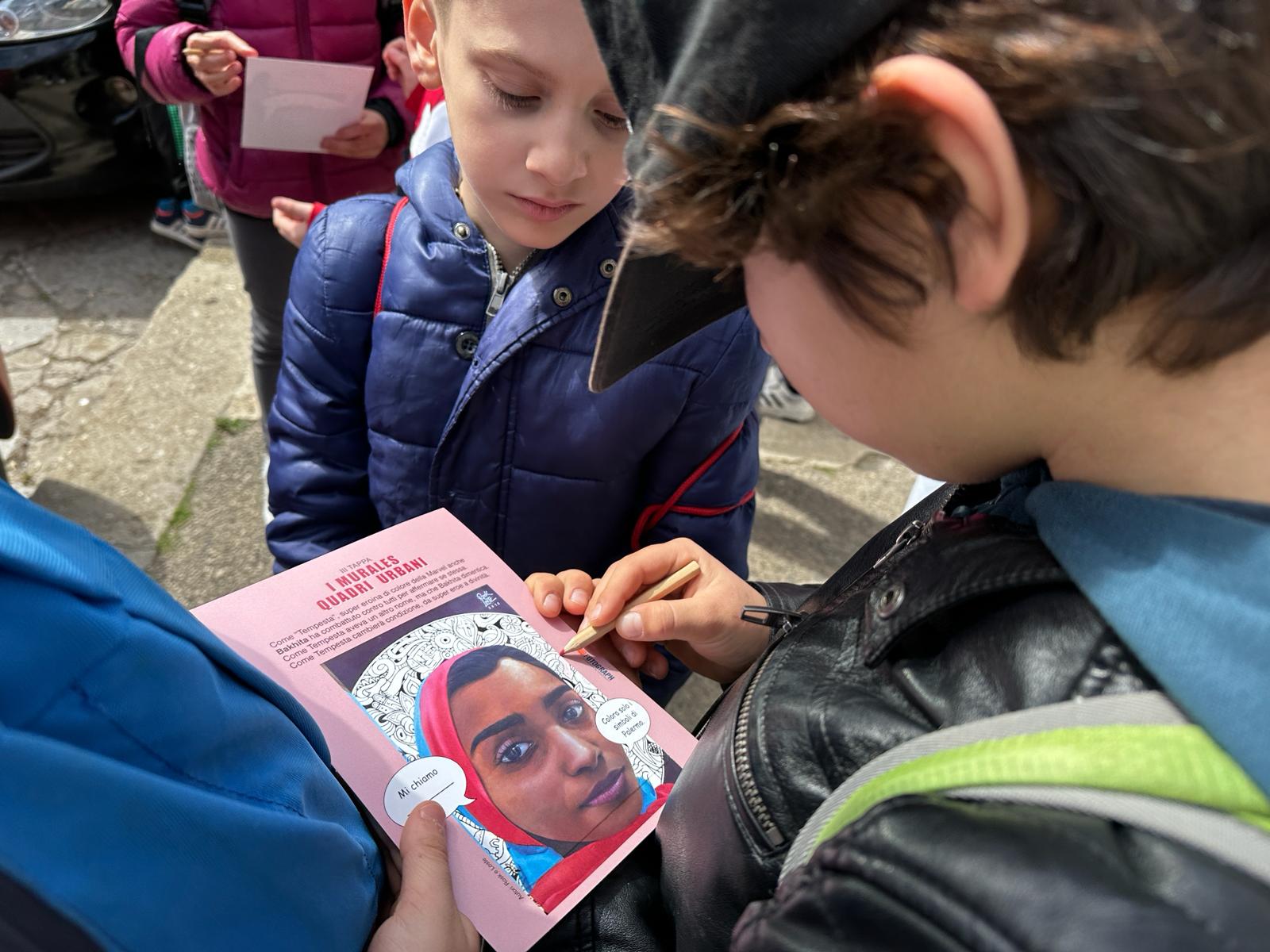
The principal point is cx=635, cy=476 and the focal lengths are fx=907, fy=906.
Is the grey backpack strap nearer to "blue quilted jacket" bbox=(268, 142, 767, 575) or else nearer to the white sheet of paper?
"blue quilted jacket" bbox=(268, 142, 767, 575)

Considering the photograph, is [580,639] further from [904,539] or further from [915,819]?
[915,819]

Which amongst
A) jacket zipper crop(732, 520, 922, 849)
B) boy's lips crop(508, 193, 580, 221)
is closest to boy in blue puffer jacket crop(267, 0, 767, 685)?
boy's lips crop(508, 193, 580, 221)

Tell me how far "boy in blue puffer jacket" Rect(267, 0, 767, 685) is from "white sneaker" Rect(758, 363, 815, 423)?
163 centimetres

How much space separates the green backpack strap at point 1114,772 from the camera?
1.39 feet

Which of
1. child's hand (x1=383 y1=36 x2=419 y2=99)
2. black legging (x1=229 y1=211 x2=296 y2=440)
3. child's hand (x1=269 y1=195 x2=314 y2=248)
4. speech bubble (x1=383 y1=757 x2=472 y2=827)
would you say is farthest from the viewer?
black legging (x1=229 y1=211 x2=296 y2=440)

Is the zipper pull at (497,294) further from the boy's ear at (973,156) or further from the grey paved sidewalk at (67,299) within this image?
the grey paved sidewalk at (67,299)

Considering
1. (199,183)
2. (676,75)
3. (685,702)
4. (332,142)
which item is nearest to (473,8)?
(676,75)

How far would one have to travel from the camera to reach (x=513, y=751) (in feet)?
3.02

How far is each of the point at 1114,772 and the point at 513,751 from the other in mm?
612

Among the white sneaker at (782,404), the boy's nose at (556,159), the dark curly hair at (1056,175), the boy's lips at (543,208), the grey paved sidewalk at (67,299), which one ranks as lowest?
the grey paved sidewalk at (67,299)

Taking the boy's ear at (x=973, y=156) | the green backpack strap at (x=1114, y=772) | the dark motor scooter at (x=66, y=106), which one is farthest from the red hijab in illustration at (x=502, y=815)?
the dark motor scooter at (x=66, y=106)

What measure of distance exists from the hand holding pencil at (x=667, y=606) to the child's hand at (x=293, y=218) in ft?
3.56

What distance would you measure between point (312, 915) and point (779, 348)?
1.71ft

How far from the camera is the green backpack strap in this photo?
425mm
